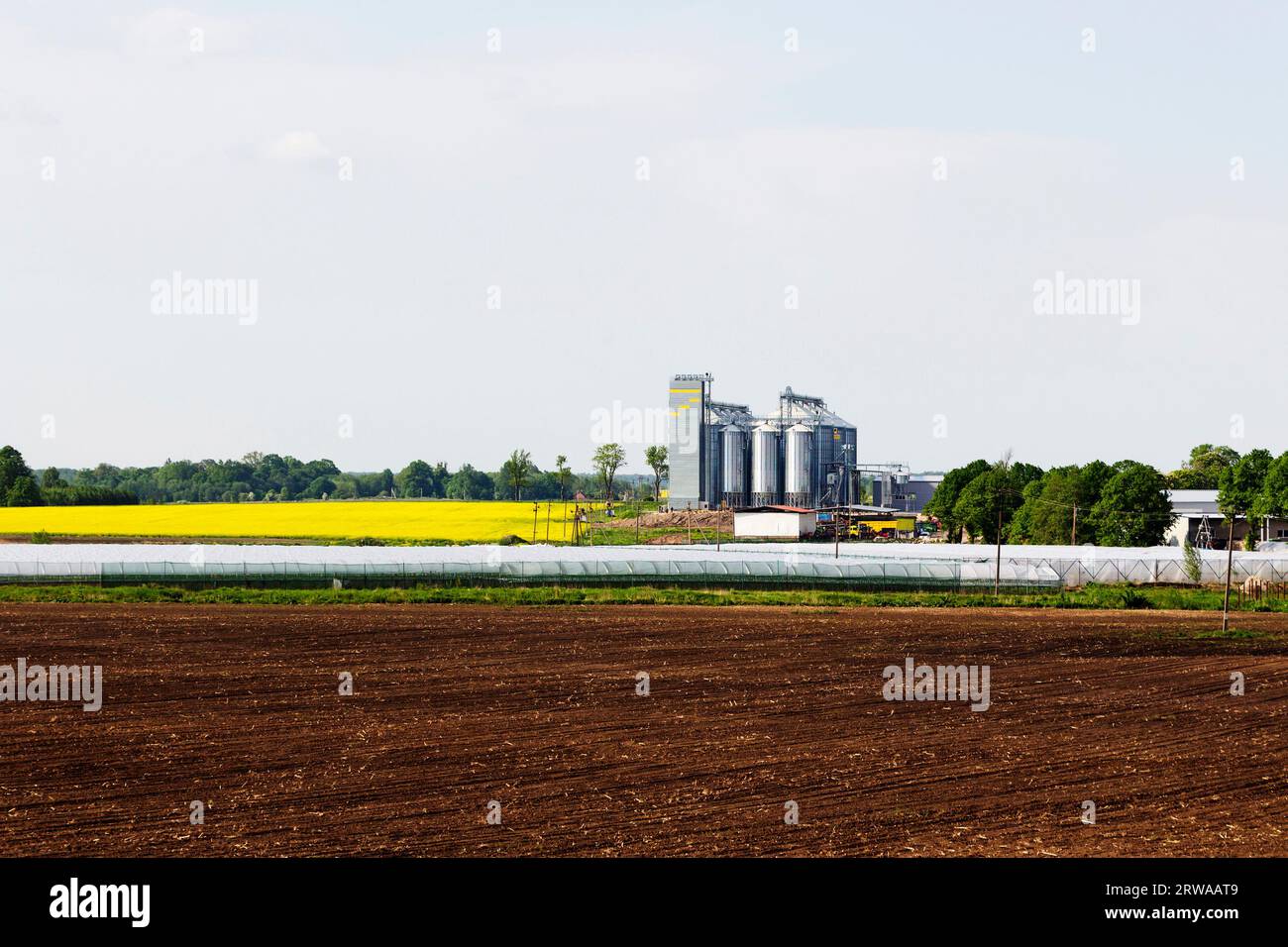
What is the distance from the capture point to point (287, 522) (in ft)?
367

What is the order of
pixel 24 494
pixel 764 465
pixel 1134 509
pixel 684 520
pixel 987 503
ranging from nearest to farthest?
1. pixel 1134 509
2. pixel 987 503
3. pixel 684 520
4. pixel 24 494
5. pixel 764 465

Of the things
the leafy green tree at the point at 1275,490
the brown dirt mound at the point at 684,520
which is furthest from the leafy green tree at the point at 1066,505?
the brown dirt mound at the point at 684,520

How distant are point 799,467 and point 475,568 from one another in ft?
264

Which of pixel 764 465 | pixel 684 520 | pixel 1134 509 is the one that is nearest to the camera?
pixel 1134 509

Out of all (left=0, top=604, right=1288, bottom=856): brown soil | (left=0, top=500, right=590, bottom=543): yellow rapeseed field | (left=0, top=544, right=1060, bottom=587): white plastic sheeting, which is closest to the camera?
(left=0, top=604, right=1288, bottom=856): brown soil

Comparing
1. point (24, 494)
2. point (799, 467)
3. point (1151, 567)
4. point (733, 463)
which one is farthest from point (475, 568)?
point (24, 494)

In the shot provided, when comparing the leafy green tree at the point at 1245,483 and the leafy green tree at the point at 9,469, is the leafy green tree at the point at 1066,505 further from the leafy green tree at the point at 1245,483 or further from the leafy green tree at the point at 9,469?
the leafy green tree at the point at 9,469

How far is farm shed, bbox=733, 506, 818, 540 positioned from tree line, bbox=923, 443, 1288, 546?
13733mm

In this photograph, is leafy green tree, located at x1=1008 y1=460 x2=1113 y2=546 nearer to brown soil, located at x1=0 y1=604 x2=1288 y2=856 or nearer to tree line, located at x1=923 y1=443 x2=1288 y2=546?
tree line, located at x1=923 y1=443 x2=1288 y2=546

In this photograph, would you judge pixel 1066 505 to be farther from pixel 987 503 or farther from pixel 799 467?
pixel 799 467

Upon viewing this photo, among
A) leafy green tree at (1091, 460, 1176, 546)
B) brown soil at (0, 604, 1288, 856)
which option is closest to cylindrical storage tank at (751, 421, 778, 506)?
leafy green tree at (1091, 460, 1176, 546)

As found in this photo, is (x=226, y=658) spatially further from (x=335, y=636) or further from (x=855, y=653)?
(x=855, y=653)

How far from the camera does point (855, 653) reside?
34781 mm

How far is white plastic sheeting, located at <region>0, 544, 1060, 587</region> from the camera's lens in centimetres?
5203
